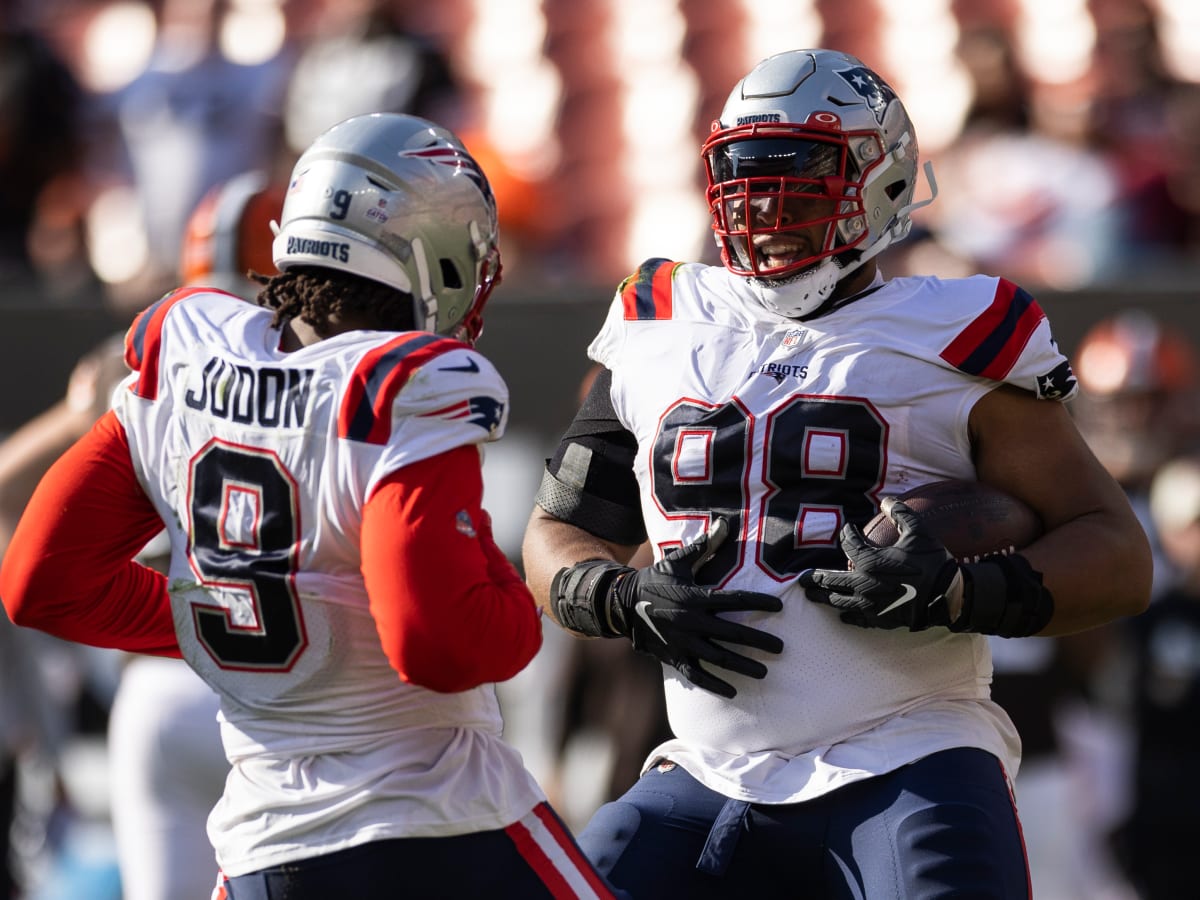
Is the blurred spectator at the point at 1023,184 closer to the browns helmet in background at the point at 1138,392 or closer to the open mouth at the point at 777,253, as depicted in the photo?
the browns helmet in background at the point at 1138,392

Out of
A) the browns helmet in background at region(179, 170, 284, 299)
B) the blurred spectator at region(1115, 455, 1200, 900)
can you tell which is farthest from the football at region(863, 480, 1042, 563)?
the blurred spectator at region(1115, 455, 1200, 900)

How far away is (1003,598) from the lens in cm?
287

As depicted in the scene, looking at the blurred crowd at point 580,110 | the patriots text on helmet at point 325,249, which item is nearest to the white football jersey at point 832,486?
the patriots text on helmet at point 325,249

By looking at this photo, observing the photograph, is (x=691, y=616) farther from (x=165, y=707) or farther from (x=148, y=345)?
(x=165, y=707)

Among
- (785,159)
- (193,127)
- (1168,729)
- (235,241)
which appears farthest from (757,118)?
(193,127)

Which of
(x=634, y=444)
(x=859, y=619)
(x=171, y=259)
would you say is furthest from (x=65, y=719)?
(x=859, y=619)

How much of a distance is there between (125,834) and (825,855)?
1.93 metres

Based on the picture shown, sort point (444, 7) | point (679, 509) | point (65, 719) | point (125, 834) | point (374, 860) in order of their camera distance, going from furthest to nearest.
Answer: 1. point (444, 7)
2. point (65, 719)
3. point (125, 834)
4. point (679, 509)
5. point (374, 860)

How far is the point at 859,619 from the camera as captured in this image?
2.91 m

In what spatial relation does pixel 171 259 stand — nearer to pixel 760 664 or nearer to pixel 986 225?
pixel 986 225

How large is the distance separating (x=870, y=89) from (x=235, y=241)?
1.80 meters

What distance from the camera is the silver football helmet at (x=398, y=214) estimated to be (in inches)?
111

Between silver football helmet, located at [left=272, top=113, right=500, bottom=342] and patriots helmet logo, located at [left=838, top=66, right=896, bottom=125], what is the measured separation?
0.68 m

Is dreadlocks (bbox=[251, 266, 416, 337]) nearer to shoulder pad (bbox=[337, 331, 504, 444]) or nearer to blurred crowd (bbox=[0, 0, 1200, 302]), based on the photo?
shoulder pad (bbox=[337, 331, 504, 444])
